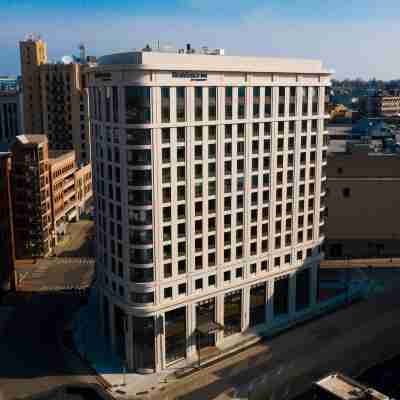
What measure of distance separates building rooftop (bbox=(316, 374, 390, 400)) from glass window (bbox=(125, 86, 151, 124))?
34.2m

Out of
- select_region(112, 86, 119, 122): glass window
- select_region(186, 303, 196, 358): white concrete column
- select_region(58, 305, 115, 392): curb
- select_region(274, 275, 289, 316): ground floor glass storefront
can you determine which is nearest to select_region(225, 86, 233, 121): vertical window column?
select_region(112, 86, 119, 122): glass window

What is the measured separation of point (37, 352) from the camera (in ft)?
234

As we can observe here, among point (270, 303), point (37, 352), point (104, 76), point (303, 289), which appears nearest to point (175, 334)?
point (270, 303)

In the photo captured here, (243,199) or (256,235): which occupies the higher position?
(243,199)

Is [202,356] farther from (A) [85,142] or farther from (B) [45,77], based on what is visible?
(B) [45,77]

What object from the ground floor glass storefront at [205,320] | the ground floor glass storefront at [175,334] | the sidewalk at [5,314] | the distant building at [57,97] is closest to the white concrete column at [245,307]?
the ground floor glass storefront at [205,320]

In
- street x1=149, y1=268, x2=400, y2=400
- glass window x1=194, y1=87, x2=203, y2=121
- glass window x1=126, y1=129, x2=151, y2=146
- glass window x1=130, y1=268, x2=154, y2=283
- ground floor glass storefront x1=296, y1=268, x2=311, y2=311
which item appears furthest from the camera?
ground floor glass storefront x1=296, y1=268, x2=311, y2=311

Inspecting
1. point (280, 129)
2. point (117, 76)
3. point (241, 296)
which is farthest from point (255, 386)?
point (117, 76)

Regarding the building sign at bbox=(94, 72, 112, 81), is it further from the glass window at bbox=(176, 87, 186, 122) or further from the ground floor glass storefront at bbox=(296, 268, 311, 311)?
the ground floor glass storefront at bbox=(296, 268, 311, 311)

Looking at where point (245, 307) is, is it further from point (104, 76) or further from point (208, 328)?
point (104, 76)

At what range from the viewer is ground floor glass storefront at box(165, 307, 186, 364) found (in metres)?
66.9

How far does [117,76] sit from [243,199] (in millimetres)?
23664

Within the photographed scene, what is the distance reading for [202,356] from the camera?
69.3 m

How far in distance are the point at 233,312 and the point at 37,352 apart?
2760 cm
